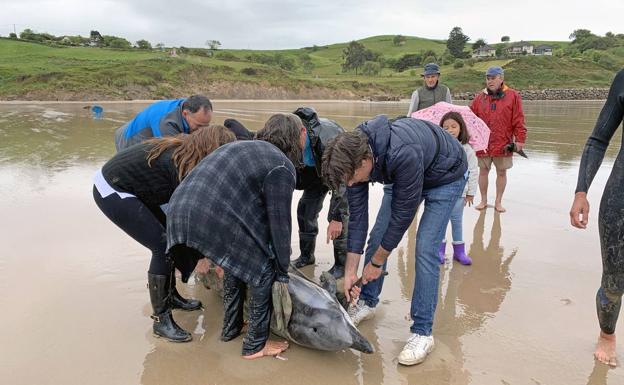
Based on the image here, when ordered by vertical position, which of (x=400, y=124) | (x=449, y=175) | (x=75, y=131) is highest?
(x=400, y=124)

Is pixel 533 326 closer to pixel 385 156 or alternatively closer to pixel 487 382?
pixel 487 382

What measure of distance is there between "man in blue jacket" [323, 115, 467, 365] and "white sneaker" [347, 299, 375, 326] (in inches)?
15.0

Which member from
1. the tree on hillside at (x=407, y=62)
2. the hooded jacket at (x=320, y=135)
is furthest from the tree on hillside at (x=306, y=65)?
the hooded jacket at (x=320, y=135)

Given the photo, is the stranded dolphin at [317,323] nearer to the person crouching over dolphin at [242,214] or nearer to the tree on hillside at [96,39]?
the person crouching over dolphin at [242,214]

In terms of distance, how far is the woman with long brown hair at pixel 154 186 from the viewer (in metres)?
3.20

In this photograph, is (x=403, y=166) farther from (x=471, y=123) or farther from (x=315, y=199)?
(x=471, y=123)

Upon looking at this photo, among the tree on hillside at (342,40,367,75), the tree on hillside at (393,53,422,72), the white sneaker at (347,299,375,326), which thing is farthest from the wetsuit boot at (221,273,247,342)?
the tree on hillside at (393,53,422,72)

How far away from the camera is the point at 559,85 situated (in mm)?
64688

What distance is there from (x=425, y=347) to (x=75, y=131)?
53.4 ft

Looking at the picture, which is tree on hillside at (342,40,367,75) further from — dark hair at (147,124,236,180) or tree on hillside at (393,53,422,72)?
dark hair at (147,124,236,180)

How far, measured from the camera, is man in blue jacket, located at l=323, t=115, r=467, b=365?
9.24 feet

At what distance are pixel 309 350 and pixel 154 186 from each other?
5.25 ft

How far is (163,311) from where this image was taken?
11.8ft

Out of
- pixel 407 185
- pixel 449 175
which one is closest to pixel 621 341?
pixel 449 175
